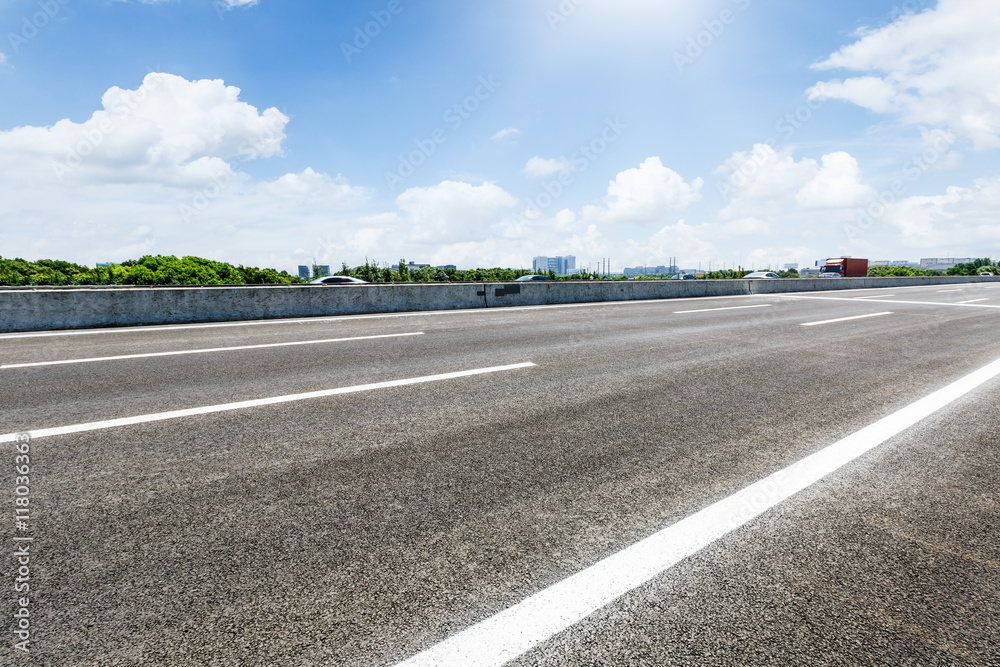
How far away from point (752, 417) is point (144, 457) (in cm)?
488

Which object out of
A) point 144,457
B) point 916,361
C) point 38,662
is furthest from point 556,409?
point 916,361

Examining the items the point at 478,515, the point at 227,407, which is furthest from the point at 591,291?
the point at 478,515

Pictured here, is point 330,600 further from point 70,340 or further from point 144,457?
point 70,340

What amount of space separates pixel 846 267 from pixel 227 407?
52.4m

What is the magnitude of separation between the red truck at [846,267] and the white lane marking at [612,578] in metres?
49.5

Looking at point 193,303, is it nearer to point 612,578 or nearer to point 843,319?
point 612,578

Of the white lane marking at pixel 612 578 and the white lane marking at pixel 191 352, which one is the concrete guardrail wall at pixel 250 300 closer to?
the white lane marking at pixel 191 352

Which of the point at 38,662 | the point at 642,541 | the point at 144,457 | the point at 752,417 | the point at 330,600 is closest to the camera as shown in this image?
the point at 38,662

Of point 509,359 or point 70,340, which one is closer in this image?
point 509,359

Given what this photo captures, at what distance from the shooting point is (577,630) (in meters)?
1.89

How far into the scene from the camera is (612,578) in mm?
2197

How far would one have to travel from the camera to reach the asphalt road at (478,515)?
1.87 meters

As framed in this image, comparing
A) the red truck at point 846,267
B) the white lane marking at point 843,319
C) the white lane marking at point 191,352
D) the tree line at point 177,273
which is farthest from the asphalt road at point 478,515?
the red truck at point 846,267

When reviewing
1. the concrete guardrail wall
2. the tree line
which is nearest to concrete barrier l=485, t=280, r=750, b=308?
the concrete guardrail wall
